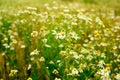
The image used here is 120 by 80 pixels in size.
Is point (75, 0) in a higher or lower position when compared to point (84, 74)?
lower

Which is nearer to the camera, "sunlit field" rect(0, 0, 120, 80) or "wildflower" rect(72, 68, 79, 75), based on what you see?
"wildflower" rect(72, 68, 79, 75)

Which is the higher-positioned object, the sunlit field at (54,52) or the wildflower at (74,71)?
the wildflower at (74,71)

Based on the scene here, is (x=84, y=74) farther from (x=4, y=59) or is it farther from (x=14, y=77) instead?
(x=4, y=59)

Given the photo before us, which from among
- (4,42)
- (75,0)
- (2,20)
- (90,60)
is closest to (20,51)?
(4,42)

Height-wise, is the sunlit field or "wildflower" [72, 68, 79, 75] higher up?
"wildflower" [72, 68, 79, 75]

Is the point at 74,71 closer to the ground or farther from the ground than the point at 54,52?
farther from the ground

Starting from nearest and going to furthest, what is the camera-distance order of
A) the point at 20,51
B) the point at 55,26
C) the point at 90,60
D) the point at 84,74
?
the point at 84,74, the point at 90,60, the point at 20,51, the point at 55,26

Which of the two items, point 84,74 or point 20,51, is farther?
point 20,51

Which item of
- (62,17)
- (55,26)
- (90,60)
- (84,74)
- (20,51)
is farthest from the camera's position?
(62,17)

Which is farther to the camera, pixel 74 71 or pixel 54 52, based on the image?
pixel 54 52

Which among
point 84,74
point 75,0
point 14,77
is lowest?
point 75,0

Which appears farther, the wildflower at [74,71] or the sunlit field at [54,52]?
the sunlit field at [54,52]
